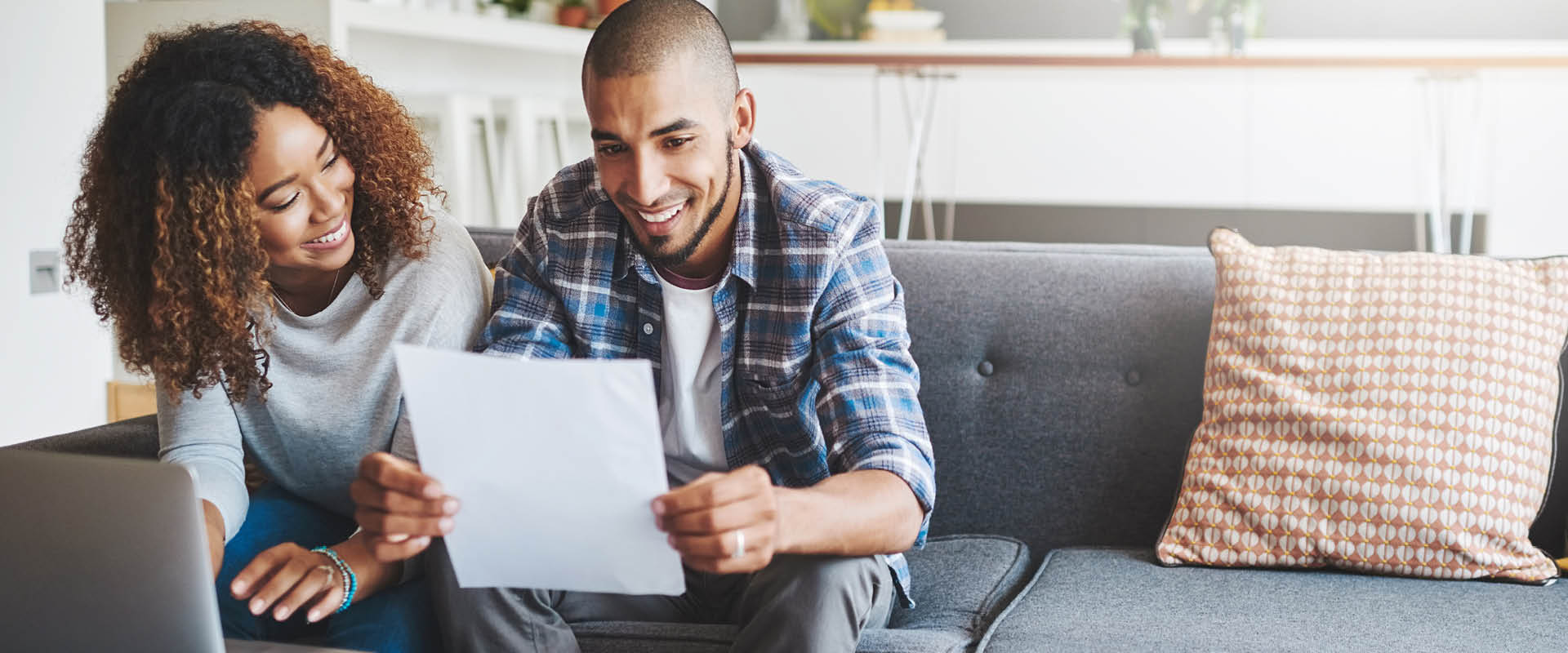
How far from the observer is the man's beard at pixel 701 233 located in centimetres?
140

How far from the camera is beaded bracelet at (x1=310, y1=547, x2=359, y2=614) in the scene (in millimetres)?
1294

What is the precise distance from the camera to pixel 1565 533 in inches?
65.5

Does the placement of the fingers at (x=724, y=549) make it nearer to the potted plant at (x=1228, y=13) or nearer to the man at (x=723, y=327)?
the man at (x=723, y=327)

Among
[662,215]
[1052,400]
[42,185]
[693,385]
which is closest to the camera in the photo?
[662,215]

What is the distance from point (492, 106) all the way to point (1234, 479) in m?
2.89

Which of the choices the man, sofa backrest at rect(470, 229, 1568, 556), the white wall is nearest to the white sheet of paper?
the man

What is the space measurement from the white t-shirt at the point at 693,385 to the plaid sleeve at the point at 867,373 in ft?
0.41

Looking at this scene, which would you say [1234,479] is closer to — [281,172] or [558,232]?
[558,232]

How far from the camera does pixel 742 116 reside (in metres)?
1.45

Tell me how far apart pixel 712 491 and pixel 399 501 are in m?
0.25

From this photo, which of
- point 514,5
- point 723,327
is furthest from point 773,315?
point 514,5

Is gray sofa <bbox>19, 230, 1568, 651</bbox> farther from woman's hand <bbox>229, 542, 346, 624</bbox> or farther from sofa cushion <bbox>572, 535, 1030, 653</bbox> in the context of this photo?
woman's hand <bbox>229, 542, 346, 624</bbox>

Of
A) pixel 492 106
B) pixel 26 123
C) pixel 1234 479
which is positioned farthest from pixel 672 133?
pixel 492 106

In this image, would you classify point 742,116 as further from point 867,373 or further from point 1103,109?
point 1103,109
